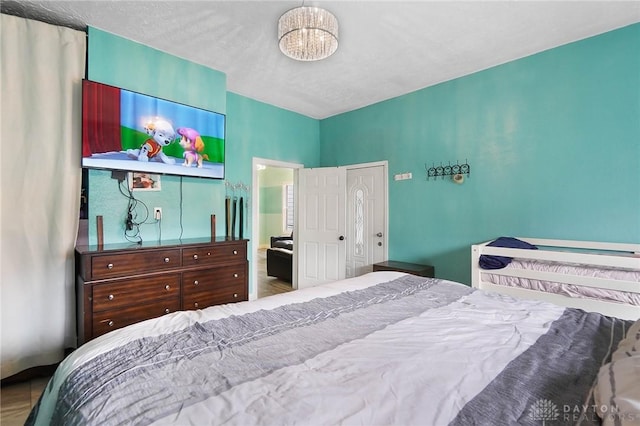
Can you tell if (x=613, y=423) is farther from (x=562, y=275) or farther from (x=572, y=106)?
(x=572, y=106)

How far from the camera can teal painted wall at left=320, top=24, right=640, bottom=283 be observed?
2.51m

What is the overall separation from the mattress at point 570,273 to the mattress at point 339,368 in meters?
0.98

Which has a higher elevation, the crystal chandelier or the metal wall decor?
the crystal chandelier

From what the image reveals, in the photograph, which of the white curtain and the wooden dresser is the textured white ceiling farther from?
the wooden dresser

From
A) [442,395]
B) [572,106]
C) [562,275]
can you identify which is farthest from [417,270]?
[442,395]

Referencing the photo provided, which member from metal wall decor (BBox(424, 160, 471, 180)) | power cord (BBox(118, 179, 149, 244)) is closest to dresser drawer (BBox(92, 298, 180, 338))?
power cord (BBox(118, 179, 149, 244))

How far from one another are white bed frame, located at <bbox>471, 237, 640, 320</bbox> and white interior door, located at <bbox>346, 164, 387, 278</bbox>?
175cm

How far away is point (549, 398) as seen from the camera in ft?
2.64

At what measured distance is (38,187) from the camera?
228cm

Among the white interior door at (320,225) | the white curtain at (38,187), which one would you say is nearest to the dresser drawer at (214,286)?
the white curtain at (38,187)

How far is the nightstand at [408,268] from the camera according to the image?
347cm

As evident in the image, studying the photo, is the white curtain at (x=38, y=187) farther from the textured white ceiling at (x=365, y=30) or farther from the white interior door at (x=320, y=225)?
the white interior door at (x=320, y=225)

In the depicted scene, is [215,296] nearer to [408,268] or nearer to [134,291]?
[134,291]

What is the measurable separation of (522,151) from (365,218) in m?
2.14
